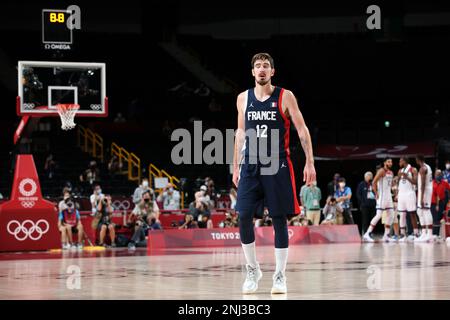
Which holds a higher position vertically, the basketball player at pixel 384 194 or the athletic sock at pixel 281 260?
the basketball player at pixel 384 194

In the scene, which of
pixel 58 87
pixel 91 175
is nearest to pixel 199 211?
pixel 58 87

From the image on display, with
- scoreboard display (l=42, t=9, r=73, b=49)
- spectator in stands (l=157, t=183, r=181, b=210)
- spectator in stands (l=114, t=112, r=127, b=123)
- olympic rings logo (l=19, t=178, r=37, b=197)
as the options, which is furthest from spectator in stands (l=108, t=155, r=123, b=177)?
olympic rings logo (l=19, t=178, r=37, b=197)

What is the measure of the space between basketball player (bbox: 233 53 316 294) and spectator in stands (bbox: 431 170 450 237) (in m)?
15.9

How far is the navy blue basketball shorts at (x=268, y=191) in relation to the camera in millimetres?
8938

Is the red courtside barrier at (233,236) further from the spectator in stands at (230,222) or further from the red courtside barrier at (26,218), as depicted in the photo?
the red courtside barrier at (26,218)

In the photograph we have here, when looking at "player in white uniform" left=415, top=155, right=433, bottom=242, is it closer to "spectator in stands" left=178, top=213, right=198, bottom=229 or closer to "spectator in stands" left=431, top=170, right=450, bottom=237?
"spectator in stands" left=431, top=170, right=450, bottom=237

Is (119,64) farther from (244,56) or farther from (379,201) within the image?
(379,201)

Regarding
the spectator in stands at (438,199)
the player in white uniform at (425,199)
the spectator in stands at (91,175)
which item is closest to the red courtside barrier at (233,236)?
the player in white uniform at (425,199)

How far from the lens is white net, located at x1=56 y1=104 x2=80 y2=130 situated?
21.7 meters

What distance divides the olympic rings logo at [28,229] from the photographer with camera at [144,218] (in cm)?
349

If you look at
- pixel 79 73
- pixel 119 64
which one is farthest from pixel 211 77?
pixel 79 73

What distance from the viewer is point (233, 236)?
75.4ft

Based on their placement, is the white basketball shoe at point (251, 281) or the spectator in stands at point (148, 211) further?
the spectator in stands at point (148, 211)

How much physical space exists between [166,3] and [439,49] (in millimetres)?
12992
